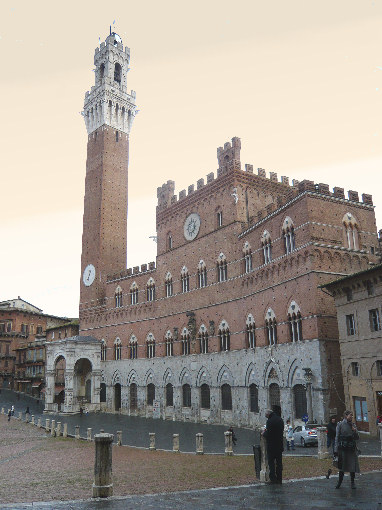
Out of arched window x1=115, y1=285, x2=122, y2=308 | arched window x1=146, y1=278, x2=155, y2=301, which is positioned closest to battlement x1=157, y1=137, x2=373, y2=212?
arched window x1=146, y1=278, x2=155, y2=301

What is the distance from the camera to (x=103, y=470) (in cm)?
Result: 903

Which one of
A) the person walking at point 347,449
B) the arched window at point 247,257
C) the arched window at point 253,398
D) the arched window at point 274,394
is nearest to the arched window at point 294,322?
the arched window at point 274,394

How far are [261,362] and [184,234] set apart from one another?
14.9m

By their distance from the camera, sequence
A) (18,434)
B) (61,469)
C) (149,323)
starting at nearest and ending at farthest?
(61,469) < (18,434) < (149,323)

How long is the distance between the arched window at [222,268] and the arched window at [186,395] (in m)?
9.54

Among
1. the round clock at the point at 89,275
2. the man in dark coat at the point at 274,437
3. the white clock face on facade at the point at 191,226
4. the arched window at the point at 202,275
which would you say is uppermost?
the white clock face on facade at the point at 191,226

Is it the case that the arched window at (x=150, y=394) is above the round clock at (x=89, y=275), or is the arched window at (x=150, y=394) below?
below

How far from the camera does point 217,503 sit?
316 inches

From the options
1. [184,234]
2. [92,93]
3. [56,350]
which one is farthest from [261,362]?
[92,93]

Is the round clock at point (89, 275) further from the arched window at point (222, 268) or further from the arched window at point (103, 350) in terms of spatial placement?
the arched window at point (222, 268)

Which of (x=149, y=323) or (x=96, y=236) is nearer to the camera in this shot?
(x=149, y=323)

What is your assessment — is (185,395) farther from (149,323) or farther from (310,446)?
(310,446)

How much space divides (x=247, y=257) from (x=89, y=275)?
24255 millimetres

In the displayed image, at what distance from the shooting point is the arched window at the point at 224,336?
3394 cm
